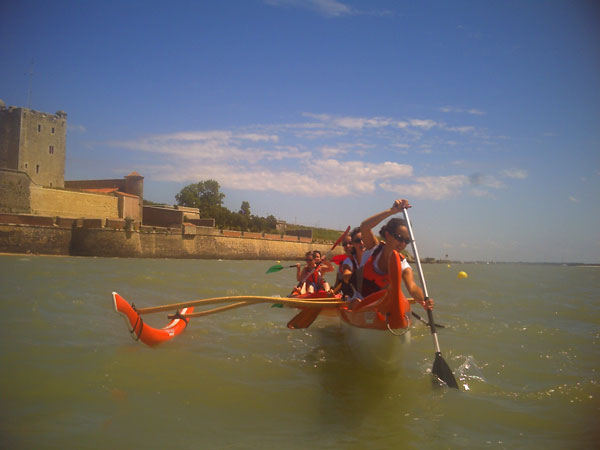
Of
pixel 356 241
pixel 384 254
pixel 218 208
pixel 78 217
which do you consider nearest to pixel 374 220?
pixel 384 254

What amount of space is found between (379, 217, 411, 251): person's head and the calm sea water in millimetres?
1421

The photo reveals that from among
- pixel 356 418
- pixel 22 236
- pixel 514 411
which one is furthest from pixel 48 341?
pixel 22 236

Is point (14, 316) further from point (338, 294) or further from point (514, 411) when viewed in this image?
point (514, 411)

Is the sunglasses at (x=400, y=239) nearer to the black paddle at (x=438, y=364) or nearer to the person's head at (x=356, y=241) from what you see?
the black paddle at (x=438, y=364)

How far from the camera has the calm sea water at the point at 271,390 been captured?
341 cm

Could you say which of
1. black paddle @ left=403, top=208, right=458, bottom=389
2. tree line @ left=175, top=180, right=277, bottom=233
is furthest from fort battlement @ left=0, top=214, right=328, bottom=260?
black paddle @ left=403, top=208, right=458, bottom=389

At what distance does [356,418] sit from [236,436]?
1099mm

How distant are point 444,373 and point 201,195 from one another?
61214 mm

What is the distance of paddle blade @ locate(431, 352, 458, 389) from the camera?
4.62 metres

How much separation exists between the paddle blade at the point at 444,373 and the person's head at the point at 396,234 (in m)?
1.28

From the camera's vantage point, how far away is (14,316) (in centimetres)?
712

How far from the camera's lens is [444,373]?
4.64 meters

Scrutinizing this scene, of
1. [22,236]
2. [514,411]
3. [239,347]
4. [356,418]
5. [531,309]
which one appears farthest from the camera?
[22,236]

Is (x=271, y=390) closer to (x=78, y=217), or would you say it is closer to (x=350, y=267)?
(x=350, y=267)
